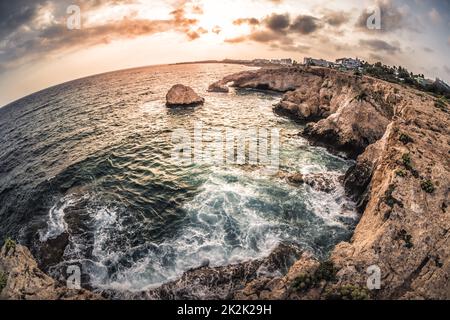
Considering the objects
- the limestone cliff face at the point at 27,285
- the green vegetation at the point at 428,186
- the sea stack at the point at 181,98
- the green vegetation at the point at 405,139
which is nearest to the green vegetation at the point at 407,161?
the green vegetation at the point at 428,186

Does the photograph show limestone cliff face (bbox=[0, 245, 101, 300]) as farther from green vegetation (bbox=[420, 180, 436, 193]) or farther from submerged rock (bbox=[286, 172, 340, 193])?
green vegetation (bbox=[420, 180, 436, 193])

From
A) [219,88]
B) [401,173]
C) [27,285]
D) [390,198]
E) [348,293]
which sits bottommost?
[219,88]

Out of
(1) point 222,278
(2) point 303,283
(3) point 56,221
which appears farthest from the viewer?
(3) point 56,221

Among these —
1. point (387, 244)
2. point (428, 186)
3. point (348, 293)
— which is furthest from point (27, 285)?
point (428, 186)

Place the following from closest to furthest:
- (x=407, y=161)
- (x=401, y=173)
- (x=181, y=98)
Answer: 1. (x=401, y=173)
2. (x=407, y=161)
3. (x=181, y=98)

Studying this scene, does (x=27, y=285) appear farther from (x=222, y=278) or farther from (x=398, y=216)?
(x=398, y=216)

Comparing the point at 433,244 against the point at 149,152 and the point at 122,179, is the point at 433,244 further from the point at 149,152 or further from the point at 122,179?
the point at 149,152

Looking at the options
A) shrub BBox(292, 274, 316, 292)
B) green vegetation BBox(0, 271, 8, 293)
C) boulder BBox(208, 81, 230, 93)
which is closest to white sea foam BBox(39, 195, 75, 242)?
green vegetation BBox(0, 271, 8, 293)
